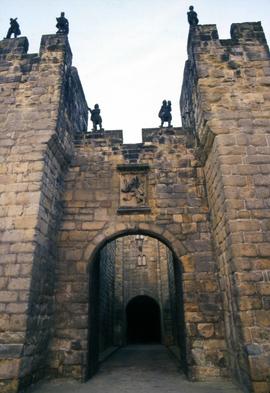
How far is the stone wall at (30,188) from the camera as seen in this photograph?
441 cm

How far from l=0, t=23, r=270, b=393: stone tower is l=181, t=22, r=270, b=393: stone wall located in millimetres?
19

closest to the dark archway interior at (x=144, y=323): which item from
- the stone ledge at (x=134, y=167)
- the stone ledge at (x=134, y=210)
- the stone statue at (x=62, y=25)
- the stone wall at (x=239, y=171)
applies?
the stone ledge at (x=134, y=210)

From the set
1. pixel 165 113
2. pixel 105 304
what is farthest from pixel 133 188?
pixel 105 304

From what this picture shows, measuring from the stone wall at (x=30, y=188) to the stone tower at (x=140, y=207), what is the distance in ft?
0.07

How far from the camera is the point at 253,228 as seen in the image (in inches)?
180

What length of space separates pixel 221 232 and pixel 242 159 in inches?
51.6

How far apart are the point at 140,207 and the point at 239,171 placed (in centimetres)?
211

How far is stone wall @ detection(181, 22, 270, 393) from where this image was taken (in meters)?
4.17

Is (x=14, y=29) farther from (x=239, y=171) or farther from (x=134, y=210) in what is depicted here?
(x=239, y=171)

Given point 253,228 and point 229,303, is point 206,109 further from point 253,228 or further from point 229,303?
point 229,303

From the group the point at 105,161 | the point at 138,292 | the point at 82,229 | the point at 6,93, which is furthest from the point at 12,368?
the point at 138,292

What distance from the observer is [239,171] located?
16.2 feet

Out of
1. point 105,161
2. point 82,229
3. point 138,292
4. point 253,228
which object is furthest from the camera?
point 138,292

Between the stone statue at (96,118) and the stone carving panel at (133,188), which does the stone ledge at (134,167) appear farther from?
the stone statue at (96,118)
